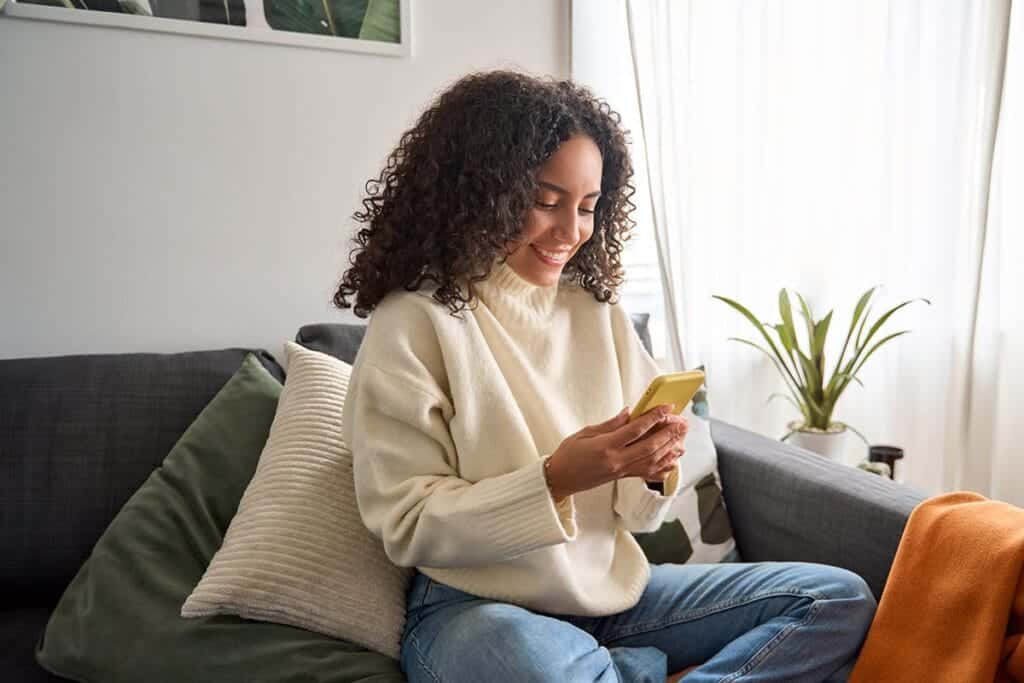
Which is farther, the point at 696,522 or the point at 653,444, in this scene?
the point at 696,522

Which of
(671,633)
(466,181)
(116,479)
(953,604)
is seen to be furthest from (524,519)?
(116,479)

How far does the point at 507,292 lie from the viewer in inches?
42.6

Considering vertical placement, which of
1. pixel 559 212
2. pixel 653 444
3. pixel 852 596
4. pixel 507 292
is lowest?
pixel 852 596

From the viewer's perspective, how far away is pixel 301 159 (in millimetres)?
1656

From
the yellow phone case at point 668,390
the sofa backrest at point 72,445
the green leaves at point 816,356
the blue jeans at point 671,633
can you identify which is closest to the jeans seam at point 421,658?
the blue jeans at point 671,633

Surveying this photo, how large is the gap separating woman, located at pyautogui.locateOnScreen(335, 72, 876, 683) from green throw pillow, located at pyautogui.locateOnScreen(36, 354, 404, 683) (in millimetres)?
147

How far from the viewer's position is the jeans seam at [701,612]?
3.29 ft

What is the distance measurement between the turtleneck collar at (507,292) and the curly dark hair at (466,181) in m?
0.03

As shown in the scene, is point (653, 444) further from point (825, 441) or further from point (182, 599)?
point (825, 441)

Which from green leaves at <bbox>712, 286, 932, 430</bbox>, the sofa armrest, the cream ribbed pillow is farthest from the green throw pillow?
green leaves at <bbox>712, 286, 932, 430</bbox>

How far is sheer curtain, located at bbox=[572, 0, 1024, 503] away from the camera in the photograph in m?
1.75

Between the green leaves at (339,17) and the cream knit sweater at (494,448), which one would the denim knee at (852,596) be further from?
the green leaves at (339,17)

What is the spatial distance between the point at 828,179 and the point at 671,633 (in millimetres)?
1278

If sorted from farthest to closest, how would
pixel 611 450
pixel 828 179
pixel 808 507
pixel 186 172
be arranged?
pixel 828 179 → pixel 186 172 → pixel 808 507 → pixel 611 450
